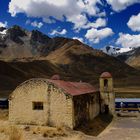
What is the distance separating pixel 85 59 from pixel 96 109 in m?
87.6

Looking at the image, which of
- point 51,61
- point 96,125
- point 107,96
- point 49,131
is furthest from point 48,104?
point 51,61

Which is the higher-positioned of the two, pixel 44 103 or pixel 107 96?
pixel 107 96

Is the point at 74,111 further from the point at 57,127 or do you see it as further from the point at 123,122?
the point at 123,122

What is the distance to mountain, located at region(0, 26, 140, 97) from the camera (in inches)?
3612

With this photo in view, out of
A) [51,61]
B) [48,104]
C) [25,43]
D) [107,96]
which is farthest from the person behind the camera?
[25,43]

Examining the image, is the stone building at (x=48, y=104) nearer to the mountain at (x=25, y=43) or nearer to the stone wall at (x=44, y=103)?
the stone wall at (x=44, y=103)

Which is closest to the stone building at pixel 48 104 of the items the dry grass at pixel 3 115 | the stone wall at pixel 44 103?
the stone wall at pixel 44 103

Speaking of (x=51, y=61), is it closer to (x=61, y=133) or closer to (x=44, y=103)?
(x=44, y=103)

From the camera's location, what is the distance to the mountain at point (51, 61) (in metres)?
91.8

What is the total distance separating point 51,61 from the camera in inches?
4528

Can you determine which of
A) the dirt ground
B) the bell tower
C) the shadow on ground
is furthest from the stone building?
the bell tower

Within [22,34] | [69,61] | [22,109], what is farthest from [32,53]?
[22,109]

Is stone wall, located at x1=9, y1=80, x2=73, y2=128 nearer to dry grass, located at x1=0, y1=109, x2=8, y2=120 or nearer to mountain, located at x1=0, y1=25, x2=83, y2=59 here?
dry grass, located at x1=0, y1=109, x2=8, y2=120

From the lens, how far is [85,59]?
120562 mm
